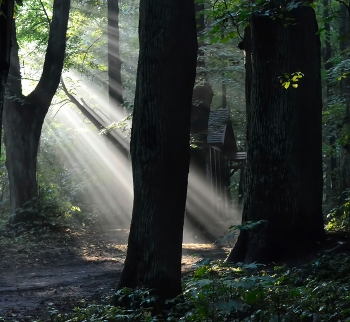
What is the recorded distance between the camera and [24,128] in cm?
1886

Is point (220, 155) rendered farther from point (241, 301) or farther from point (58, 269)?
point (241, 301)

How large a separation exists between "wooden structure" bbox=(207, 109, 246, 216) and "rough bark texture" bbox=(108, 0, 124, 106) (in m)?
4.66

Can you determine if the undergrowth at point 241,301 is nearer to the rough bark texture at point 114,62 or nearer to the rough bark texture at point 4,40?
the rough bark texture at point 4,40

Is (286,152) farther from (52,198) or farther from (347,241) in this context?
(52,198)

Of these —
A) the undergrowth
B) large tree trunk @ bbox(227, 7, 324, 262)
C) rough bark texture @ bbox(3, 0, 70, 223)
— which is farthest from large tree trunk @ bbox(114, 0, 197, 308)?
rough bark texture @ bbox(3, 0, 70, 223)

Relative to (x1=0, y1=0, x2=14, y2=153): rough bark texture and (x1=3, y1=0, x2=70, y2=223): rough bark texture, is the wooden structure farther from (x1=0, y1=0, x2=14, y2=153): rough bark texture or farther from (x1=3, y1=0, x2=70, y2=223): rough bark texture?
(x1=0, y1=0, x2=14, y2=153): rough bark texture

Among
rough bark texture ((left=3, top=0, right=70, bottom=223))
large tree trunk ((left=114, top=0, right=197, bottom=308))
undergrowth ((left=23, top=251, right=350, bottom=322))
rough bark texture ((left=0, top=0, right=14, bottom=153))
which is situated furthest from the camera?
rough bark texture ((left=3, top=0, right=70, bottom=223))

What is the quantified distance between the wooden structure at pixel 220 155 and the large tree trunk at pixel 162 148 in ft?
66.2

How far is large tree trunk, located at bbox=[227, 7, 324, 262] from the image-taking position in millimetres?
10531

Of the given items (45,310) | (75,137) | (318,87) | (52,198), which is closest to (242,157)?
(75,137)

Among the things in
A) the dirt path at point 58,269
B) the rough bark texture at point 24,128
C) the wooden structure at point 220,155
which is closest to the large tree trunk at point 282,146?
the dirt path at point 58,269

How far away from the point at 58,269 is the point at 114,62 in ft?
50.9

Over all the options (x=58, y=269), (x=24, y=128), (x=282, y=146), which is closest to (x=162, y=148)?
(x=282, y=146)

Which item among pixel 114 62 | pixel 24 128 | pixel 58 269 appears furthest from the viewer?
pixel 114 62
